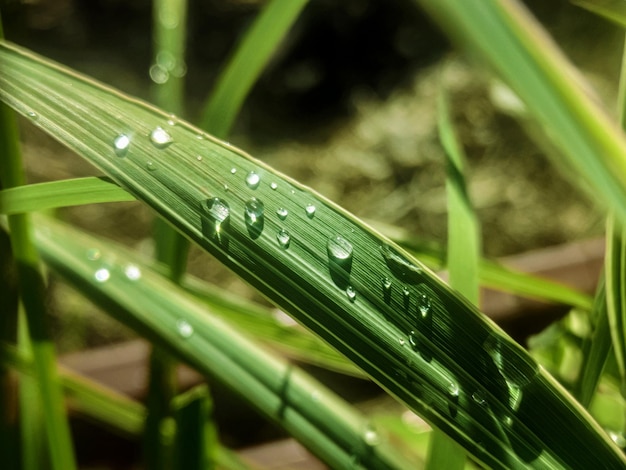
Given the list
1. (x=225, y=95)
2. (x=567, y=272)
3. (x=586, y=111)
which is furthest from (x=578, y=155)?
(x=567, y=272)

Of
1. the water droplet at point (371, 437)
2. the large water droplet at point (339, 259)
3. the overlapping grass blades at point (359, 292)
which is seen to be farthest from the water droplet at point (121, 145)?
the water droplet at point (371, 437)

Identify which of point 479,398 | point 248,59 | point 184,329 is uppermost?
point 248,59

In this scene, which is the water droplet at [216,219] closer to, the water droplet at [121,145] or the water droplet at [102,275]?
the water droplet at [121,145]

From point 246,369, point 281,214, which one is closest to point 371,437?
point 246,369

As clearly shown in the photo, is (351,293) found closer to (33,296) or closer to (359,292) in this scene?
(359,292)

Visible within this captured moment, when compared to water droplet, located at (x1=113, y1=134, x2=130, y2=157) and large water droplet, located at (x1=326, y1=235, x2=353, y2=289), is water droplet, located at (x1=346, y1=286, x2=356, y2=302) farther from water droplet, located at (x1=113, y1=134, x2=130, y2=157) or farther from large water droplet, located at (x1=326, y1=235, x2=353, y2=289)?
water droplet, located at (x1=113, y1=134, x2=130, y2=157)

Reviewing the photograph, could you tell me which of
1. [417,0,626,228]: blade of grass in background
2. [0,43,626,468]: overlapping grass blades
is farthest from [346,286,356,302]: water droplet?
[417,0,626,228]: blade of grass in background

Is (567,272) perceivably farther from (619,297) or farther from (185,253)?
(185,253)
